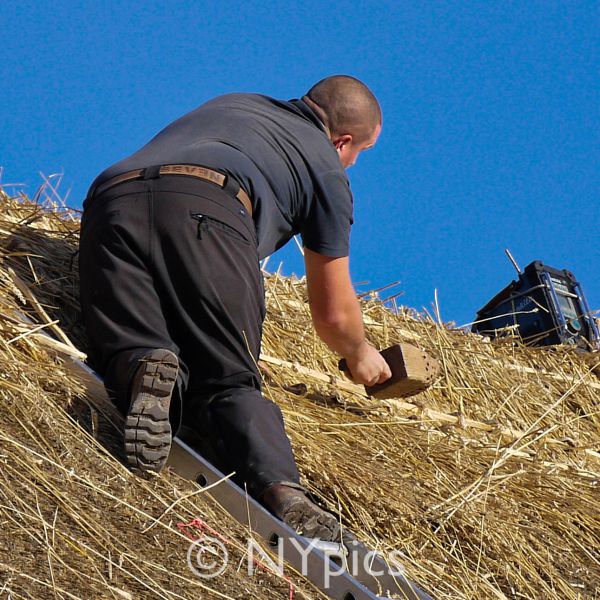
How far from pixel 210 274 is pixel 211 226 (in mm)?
120

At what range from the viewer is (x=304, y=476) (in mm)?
2445

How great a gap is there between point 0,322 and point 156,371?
1.64ft

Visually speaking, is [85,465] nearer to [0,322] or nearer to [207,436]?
[207,436]

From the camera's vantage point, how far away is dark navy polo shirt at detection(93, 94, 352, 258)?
8.54 feet

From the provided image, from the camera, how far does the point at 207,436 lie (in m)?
2.37

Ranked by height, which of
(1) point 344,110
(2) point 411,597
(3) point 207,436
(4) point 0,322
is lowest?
(2) point 411,597

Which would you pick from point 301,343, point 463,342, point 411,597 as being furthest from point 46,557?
point 463,342

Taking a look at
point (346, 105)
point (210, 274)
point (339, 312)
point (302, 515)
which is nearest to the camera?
point (302, 515)

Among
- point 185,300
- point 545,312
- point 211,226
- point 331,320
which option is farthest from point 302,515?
point 545,312

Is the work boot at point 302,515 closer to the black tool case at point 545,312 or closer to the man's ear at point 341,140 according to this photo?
the man's ear at point 341,140

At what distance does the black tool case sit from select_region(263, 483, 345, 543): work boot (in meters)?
3.02

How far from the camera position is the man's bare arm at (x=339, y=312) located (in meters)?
2.79

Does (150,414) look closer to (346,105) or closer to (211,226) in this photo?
(211,226)

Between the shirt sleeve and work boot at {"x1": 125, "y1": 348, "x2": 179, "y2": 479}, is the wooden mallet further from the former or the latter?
work boot at {"x1": 125, "y1": 348, "x2": 179, "y2": 479}
